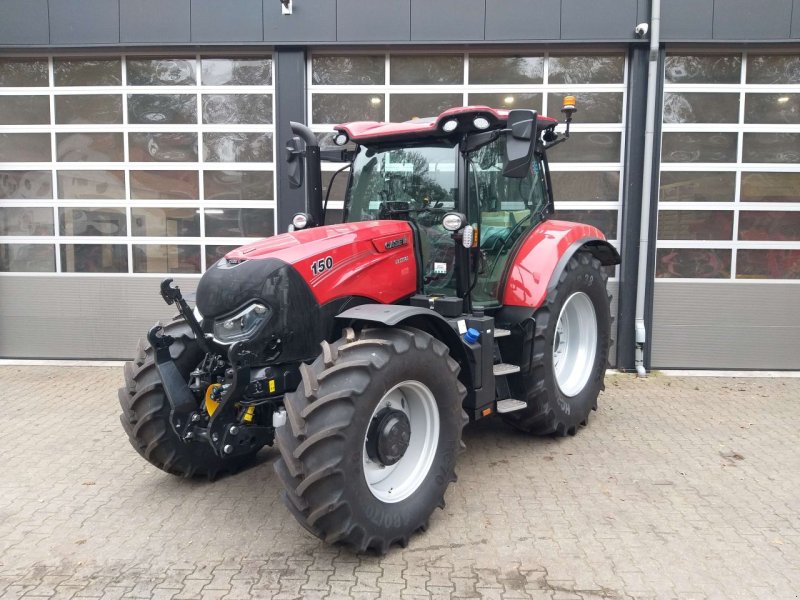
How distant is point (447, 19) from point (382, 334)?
16.4 ft

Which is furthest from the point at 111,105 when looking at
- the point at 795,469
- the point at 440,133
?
the point at 795,469

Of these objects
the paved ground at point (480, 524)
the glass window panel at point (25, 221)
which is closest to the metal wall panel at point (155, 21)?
the glass window panel at point (25, 221)

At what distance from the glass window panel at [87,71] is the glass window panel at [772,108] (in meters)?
7.49

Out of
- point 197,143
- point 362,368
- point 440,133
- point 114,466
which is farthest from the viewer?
point 197,143

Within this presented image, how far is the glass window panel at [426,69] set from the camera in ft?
23.7

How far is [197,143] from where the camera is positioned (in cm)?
745

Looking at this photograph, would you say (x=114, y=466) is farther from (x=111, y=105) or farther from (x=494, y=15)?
(x=494, y=15)

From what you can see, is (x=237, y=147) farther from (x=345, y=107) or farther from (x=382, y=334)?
(x=382, y=334)

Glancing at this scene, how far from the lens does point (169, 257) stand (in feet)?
24.8

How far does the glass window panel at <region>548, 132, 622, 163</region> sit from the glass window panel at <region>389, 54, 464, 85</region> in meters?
1.47

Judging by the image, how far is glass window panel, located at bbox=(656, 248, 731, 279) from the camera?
7191 millimetres

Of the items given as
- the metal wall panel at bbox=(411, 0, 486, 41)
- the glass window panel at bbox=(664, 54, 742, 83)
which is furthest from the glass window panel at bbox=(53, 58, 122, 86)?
the glass window panel at bbox=(664, 54, 742, 83)

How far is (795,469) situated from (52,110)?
856cm

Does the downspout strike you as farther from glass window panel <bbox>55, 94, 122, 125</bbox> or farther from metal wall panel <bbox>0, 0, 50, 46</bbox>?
metal wall panel <bbox>0, 0, 50, 46</bbox>
